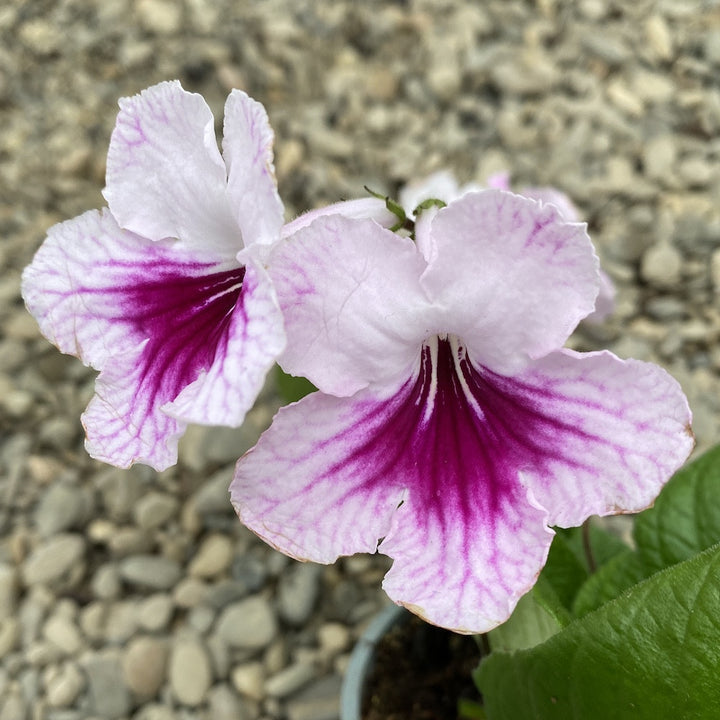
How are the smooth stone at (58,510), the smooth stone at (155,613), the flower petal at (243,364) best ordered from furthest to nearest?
the smooth stone at (58,510)
the smooth stone at (155,613)
the flower petal at (243,364)

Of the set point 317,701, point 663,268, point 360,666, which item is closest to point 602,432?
point 360,666

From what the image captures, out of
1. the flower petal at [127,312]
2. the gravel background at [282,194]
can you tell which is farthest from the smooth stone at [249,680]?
the flower petal at [127,312]

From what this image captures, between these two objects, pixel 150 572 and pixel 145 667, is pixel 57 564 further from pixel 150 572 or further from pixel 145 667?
pixel 145 667

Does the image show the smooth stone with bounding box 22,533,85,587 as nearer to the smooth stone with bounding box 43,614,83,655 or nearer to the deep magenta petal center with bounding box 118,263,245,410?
the smooth stone with bounding box 43,614,83,655

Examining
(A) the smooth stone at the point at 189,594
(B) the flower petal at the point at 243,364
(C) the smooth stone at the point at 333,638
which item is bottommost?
(C) the smooth stone at the point at 333,638

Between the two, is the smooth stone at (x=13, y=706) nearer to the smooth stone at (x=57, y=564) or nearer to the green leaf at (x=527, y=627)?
the smooth stone at (x=57, y=564)

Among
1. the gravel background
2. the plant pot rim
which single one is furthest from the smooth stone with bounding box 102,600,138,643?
the plant pot rim

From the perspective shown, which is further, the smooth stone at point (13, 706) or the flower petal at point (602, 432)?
the smooth stone at point (13, 706)
